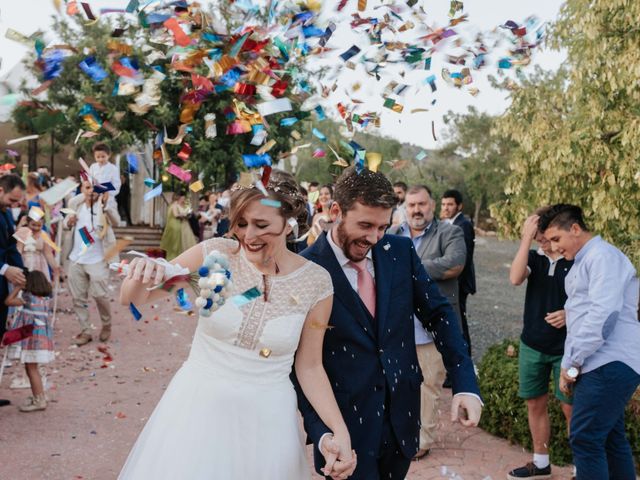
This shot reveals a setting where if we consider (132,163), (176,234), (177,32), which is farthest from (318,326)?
(176,234)

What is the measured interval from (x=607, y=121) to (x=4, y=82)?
5.61 m

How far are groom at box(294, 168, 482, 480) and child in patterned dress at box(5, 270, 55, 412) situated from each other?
145 inches

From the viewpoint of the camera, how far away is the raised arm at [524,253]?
14.7 feet

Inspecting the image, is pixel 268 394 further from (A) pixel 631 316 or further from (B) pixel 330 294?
(A) pixel 631 316

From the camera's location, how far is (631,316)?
12.8 ft

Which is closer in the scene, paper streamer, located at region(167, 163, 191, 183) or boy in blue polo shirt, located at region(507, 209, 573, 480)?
paper streamer, located at region(167, 163, 191, 183)

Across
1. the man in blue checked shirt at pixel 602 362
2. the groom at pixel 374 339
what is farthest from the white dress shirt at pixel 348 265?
the man in blue checked shirt at pixel 602 362

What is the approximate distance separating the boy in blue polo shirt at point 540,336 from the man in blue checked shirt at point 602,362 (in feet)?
2.01

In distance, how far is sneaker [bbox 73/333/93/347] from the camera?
8191 millimetres

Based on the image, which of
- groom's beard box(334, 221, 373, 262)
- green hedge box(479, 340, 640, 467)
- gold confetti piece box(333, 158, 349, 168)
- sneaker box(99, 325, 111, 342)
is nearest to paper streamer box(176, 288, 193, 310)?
groom's beard box(334, 221, 373, 262)

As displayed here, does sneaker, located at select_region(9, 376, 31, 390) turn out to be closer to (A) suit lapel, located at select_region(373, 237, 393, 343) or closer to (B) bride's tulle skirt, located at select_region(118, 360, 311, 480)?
(B) bride's tulle skirt, located at select_region(118, 360, 311, 480)

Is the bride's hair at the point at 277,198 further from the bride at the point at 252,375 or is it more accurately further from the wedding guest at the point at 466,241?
the wedding guest at the point at 466,241

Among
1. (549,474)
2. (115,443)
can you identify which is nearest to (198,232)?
(115,443)

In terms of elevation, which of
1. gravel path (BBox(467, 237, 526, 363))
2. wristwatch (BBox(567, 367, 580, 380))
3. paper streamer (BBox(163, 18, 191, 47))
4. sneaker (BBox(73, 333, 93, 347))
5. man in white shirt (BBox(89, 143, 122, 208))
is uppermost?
paper streamer (BBox(163, 18, 191, 47))
